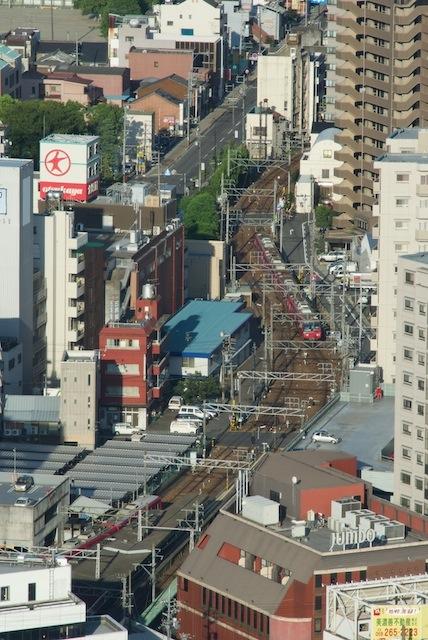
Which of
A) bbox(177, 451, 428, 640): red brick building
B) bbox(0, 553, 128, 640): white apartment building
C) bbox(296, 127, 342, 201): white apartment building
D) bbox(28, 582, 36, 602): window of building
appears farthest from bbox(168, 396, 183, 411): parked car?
bbox(296, 127, 342, 201): white apartment building

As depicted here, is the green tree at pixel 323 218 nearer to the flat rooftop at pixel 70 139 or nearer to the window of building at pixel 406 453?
the flat rooftop at pixel 70 139

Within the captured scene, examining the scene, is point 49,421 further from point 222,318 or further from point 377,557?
point 377,557

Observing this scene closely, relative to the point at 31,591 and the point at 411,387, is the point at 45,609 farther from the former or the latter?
the point at 411,387

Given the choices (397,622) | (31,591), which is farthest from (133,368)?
(397,622)

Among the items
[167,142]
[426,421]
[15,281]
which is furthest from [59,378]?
[167,142]

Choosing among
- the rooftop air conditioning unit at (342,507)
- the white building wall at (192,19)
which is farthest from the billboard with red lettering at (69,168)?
the rooftop air conditioning unit at (342,507)

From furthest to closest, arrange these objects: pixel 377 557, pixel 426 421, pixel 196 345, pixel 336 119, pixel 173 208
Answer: pixel 336 119, pixel 173 208, pixel 196 345, pixel 426 421, pixel 377 557

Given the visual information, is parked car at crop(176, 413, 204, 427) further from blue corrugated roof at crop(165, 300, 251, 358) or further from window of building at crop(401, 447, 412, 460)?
window of building at crop(401, 447, 412, 460)
